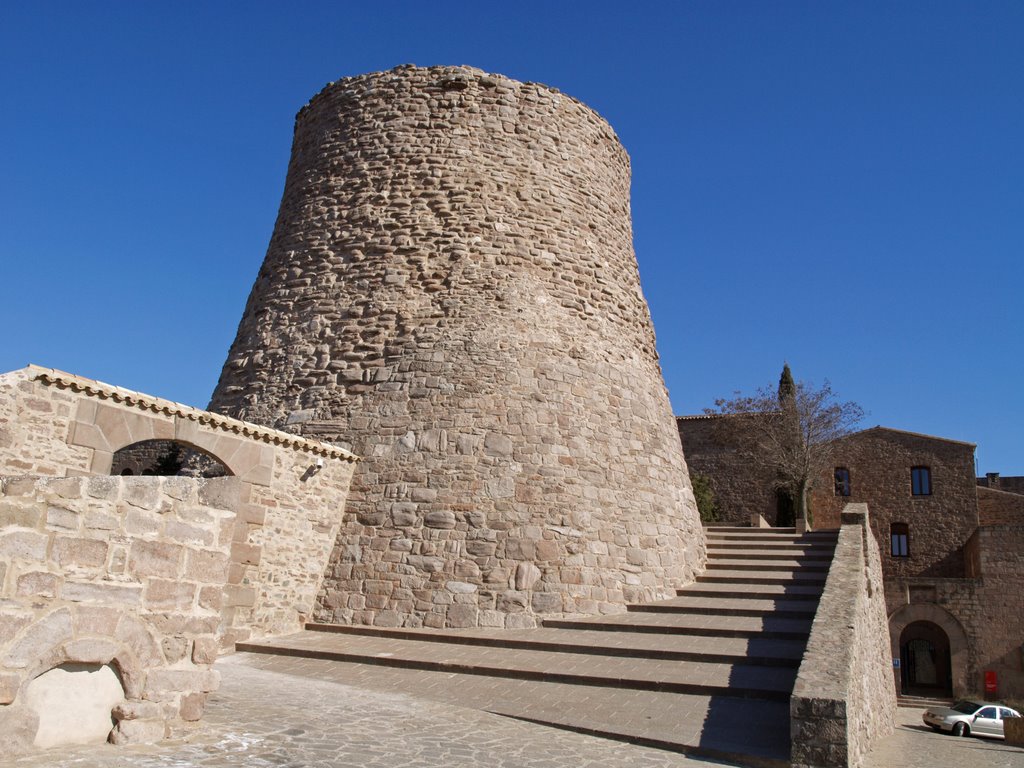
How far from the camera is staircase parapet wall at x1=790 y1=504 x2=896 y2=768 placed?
5.78 metres

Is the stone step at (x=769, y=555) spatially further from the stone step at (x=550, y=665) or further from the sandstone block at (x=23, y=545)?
the sandstone block at (x=23, y=545)

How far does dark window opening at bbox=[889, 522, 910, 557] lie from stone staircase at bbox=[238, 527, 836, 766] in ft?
68.8

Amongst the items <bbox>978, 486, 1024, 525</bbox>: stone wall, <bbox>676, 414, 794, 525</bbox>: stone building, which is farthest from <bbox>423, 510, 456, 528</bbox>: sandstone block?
<bbox>978, 486, 1024, 525</bbox>: stone wall

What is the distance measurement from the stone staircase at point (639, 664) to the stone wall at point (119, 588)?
10.7 ft

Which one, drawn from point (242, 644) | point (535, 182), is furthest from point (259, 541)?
point (535, 182)

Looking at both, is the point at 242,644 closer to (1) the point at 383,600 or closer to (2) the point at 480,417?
(1) the point at 383,600

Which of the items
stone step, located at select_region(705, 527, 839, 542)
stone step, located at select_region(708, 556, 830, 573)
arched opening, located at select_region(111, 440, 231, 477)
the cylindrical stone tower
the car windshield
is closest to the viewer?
the cylindrical stone tower

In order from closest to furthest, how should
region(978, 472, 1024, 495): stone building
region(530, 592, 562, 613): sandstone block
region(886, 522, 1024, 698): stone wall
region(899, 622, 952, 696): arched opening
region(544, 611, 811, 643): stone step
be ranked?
region(544, 611, 811, 643): stone step < region(530, 592, 562, 613): sandstone block < region(886, 522, 1024, 698): stone wall < region(899, 622, 952, 696): arched opening < region(978, 472, 1024, 495): stone building

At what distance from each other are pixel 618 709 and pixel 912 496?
89.3 ft

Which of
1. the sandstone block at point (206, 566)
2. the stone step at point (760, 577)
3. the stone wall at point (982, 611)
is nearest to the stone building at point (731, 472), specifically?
the stone wall at point (982, 611)

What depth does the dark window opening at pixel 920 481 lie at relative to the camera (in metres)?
30.3

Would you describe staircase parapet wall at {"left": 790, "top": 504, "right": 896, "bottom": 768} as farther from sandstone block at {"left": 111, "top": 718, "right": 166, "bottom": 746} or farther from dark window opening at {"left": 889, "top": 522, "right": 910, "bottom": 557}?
dark window opening at {"left": 889, "top": 522, "right": 910, "bottom": 557}

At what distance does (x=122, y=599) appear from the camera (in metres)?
4.57

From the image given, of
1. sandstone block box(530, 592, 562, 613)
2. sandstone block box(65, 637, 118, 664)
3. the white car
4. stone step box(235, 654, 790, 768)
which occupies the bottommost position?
the white car
